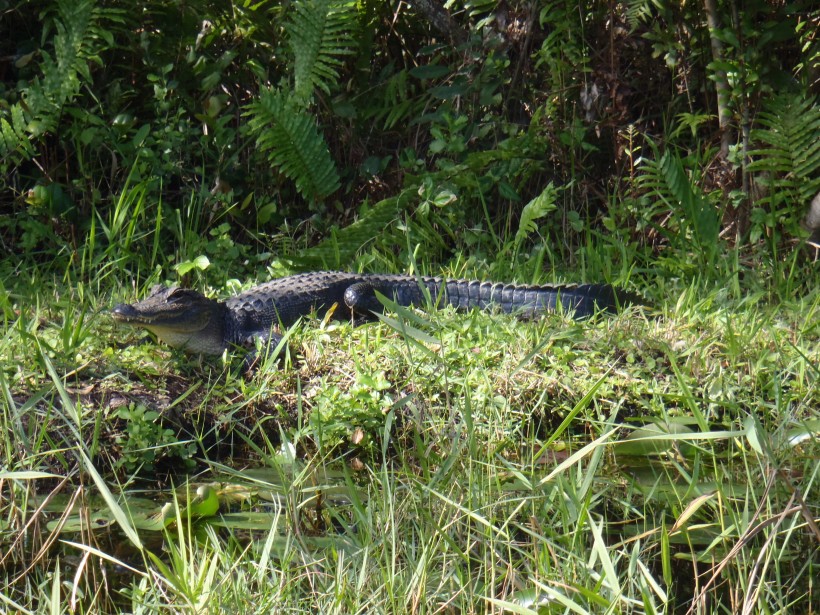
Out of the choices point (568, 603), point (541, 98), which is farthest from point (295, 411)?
point (541, 98)

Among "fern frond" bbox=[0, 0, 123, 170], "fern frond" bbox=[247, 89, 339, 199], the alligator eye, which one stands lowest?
the alligator eye

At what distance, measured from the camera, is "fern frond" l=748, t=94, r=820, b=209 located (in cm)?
495

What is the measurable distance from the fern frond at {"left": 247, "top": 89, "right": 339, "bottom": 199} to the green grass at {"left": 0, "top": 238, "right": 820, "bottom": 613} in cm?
153

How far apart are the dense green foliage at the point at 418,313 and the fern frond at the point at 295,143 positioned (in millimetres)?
20

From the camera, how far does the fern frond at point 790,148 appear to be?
16.3 feet

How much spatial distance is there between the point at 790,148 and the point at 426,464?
3.40 meters

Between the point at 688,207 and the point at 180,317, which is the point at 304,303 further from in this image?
the point at 688,207

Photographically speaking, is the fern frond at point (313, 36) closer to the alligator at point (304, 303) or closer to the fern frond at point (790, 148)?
the alligator at point (304, 303)

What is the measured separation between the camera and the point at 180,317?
Result: 3.98 metres

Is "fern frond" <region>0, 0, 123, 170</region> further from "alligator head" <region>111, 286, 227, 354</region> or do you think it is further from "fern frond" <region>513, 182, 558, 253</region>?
"fern frond" <region>513, 182, 558, 253</region>

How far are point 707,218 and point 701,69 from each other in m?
1.23

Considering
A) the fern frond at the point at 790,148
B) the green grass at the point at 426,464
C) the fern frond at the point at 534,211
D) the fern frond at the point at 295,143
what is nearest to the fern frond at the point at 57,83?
the fern frond at the point at 295,143

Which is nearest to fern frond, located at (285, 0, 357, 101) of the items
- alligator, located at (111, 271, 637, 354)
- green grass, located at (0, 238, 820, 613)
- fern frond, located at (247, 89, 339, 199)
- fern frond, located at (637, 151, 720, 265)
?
fern frond, located at (247, 89, 339, 199)

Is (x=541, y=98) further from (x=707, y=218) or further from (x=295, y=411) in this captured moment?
(x=295, y=411)
